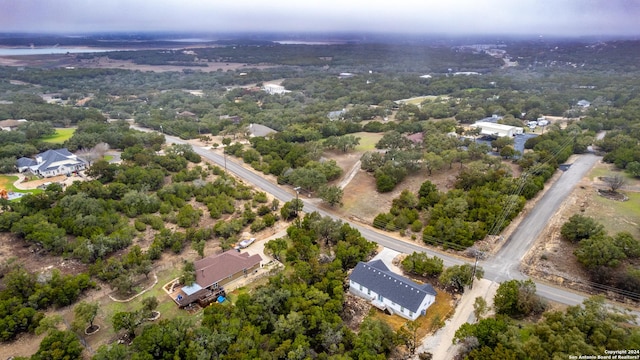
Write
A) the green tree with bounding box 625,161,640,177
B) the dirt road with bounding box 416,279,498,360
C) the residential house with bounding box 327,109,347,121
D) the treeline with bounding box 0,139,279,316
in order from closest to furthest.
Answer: the dirt road with bounding box 416,279,498,360 → the treeline with bounding box 0,139,279,316 → the green tree with bounding box 625,161,640,177 → the residential house with bounding box 327,109,347,121

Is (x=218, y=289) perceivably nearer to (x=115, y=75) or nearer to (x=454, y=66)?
(x=115, y=75)

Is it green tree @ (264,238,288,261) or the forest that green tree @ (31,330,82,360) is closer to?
the forest

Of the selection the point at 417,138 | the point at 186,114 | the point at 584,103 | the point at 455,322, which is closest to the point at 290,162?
the point at 417,138

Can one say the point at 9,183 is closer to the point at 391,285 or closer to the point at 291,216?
the point at 291,216

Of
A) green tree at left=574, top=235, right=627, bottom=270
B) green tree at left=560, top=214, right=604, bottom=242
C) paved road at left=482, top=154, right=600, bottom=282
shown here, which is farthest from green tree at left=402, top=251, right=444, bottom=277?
green tree at left=560, top=214, right=604, bottom=242

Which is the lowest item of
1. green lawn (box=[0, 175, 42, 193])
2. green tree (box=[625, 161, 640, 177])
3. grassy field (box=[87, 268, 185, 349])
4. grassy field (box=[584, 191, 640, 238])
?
grassy field (box=[87, 268, 185, 349])

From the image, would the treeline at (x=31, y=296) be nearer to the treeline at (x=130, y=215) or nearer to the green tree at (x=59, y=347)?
the treeline at (x=130, y=215)

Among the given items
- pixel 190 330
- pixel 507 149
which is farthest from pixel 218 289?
pixel 507 149
